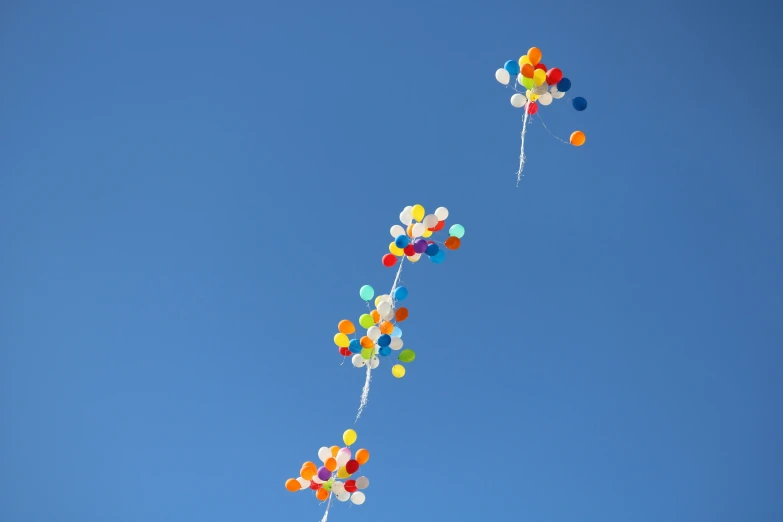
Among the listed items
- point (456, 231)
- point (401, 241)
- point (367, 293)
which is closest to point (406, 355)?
point (367, 293)

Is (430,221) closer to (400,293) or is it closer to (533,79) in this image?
(400,293)

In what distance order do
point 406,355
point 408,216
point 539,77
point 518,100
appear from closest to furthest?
point 539,77 < point 518,100 < point 408,216 < point 406,355

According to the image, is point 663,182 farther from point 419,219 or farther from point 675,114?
point 419,219

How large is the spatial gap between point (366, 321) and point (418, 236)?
0.66m

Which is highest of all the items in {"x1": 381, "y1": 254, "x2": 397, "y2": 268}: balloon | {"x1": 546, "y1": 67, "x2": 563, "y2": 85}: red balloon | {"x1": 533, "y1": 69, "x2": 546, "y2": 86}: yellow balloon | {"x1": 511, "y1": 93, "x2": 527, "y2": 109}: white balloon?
{"x1": 546, "y1": 67, "x2": 563, "y2": 85}: red balloon

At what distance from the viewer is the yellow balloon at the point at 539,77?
17.4 feet

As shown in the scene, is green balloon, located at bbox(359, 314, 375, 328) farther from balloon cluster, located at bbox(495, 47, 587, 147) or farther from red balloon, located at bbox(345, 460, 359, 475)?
balloon cluster, located at bbox(495, 47, 587, 147)

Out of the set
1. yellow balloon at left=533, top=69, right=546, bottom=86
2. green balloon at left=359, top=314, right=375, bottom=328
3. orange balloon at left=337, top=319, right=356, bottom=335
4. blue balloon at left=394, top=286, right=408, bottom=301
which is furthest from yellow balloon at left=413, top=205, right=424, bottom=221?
yellow balloon at left=533, top=69, right=546, bottom=86

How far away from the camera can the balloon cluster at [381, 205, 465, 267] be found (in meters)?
5.49

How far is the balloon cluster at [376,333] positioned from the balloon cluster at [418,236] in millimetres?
240

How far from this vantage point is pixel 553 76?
5320 millimetres

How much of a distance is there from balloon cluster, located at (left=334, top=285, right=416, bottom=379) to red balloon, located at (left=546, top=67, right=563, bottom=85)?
5.43ft

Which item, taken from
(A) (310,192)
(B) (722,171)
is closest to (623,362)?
(B) (722,171)

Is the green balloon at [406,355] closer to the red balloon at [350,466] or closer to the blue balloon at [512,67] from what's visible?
the red balloon at [350,466]
